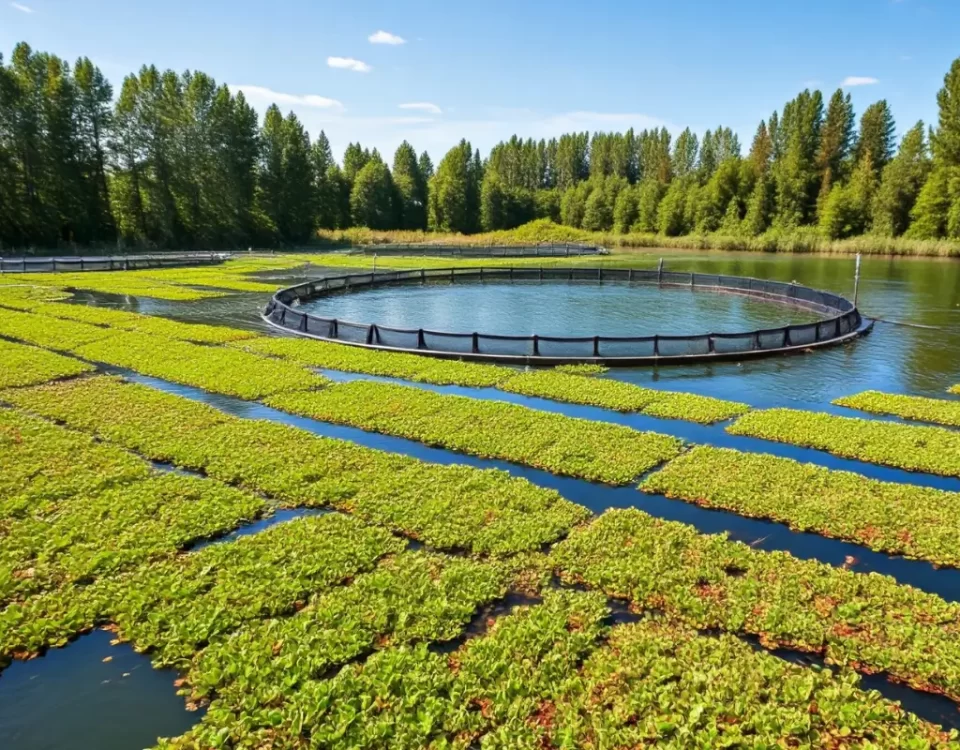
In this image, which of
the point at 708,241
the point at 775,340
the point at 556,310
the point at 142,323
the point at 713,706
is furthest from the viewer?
the point at 708,241

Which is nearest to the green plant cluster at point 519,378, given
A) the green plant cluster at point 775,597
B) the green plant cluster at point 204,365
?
the green plant cluster at point 204,365

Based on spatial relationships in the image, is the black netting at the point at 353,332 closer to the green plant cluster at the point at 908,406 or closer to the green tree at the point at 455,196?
the green plant cluster at the point at 908,406

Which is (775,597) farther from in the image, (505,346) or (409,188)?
(409,188)

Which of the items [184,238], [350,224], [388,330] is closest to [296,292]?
[388,330]

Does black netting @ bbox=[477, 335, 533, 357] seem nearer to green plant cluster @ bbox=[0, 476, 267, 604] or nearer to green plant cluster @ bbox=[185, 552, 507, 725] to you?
green plant cluster @ bbox=[0, 476, 267, 604]

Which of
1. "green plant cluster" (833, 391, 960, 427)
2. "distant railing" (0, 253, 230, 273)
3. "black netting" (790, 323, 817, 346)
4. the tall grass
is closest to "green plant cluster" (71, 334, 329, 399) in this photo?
"green plant cluster" (833, 391, 960, 427)

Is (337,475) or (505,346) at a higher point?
(505,346)

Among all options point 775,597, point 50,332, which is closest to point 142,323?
point 50,332
